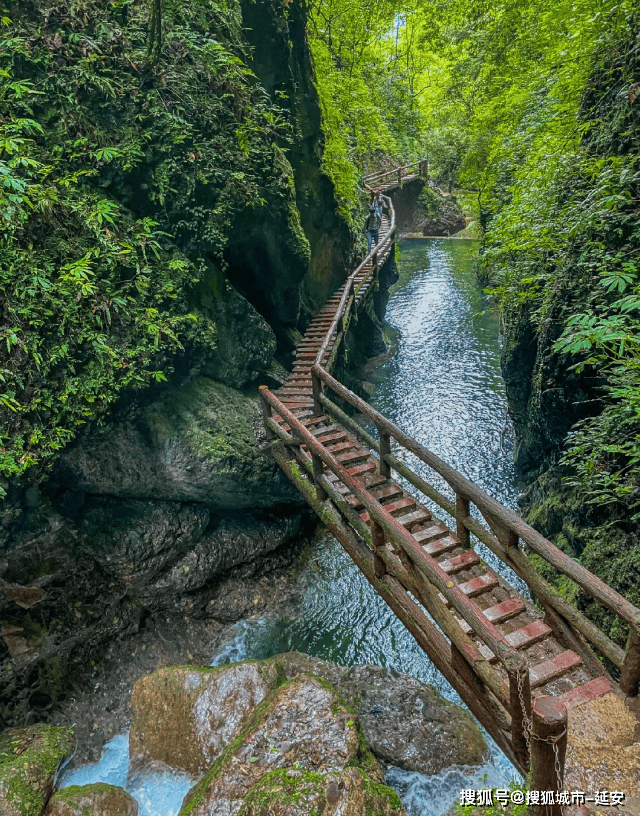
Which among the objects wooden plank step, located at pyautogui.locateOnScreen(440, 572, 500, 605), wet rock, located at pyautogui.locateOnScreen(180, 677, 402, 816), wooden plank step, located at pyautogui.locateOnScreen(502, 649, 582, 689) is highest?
wooden plank step, located at pyautogui.locateOnScreen(440, 572, 500, 605)

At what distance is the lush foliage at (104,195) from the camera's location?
6738mm

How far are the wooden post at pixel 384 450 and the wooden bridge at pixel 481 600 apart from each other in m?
0.02

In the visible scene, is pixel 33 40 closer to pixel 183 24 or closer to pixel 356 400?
pixel 183 24

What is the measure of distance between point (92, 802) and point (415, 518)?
5741 millimetres

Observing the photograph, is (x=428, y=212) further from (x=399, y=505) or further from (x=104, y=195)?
(x=399, y=505)

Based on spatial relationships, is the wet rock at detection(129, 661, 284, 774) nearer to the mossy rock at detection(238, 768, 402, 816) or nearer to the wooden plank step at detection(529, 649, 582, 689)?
the mossy rock at detection(238, 768, 402, 816)

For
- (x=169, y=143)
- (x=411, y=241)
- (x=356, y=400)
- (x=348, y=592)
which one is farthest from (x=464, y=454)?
(x=411, y=241)

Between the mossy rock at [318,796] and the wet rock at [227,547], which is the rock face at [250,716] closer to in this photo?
the mossy rock at [318,796]

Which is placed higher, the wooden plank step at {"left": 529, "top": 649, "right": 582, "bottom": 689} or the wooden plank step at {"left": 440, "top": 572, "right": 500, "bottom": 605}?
the wooden plank step at {"left": 440, "top": 572, "right": 500, "bottom": 605}

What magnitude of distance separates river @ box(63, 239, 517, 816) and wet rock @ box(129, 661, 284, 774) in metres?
0.40

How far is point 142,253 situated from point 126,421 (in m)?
2.95

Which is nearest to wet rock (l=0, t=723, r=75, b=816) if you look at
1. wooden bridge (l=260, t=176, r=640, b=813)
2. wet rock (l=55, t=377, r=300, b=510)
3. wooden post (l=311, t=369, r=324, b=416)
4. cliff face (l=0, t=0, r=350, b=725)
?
cliff face (l=0, t=0, r=350, b=725)

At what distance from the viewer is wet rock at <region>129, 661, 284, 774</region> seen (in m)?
6.83

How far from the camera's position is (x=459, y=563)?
592 centimetres
